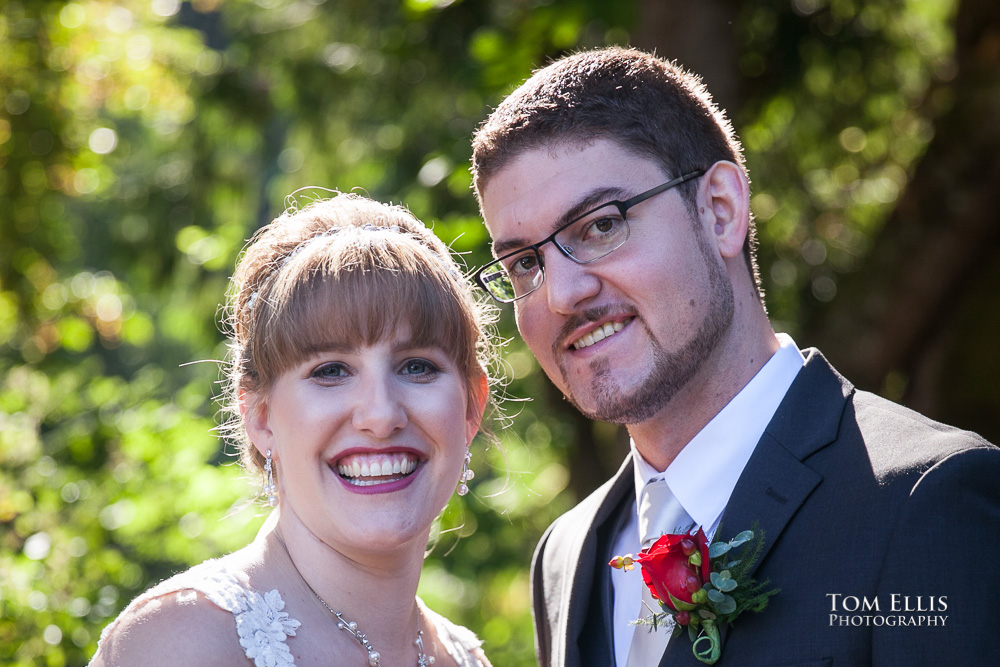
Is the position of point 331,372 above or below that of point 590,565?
above

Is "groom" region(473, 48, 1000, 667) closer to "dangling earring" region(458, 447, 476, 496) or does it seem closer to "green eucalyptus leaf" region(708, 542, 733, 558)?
"green eucalyptus leaf" region(708, 542, 733, 558)

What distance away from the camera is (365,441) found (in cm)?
249

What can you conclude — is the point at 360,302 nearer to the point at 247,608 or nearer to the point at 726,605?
the point at 247,608

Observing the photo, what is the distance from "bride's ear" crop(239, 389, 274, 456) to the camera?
269 cm

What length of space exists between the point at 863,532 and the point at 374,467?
125 centimetres

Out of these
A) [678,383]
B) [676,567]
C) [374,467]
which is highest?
[678,383]

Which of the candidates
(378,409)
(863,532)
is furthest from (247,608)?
(863,532)

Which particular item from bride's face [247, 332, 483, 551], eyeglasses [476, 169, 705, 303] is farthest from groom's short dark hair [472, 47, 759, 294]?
bride's face [247, 332, 483, 551]

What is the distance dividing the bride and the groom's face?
1.01 ft

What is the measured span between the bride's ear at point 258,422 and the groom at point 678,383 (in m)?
0.84

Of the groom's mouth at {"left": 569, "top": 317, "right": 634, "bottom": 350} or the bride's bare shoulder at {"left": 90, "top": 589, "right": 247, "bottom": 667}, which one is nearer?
the bride's bare shoulder at {"left": 90, "top": 589, "right": 247, "bottom": 667}

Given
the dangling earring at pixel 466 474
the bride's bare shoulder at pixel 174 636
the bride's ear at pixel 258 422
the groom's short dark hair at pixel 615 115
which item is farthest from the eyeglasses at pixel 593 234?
the bride's bare shoulder at pixel 174 636

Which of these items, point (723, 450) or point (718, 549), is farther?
point (723, 450)

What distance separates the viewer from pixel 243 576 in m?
2.55
